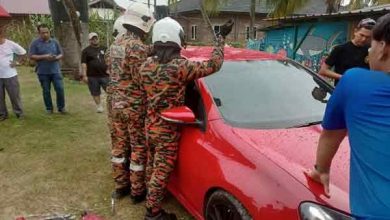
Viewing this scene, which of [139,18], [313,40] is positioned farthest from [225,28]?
[313,40]

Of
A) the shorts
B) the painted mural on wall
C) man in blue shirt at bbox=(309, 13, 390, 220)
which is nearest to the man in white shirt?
the shorts

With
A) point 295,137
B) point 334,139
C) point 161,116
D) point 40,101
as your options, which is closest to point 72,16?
point 40,101

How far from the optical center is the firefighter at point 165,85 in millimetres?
3137

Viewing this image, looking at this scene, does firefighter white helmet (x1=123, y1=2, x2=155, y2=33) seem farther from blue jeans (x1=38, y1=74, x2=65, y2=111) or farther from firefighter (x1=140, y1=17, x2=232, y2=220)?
blue jeans (x1=38, y1=74, x2=65, y2=111)

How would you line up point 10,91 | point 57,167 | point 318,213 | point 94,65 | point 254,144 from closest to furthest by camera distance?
1. point 318,213
2. point 254,144
3. point 57,167
4. point 10,91
5. point 94,65

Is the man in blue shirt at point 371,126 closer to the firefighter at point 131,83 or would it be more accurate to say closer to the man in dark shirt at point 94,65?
the firefighter at point 131,83

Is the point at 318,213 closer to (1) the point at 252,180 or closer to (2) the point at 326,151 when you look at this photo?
(2) the point at 326,151

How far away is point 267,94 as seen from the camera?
3.27 meters

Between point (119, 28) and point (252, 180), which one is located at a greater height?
point (119, 28)

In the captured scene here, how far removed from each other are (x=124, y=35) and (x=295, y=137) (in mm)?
1950

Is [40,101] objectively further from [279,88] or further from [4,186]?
[279,88]

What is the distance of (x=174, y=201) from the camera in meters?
3.96

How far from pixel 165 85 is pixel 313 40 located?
8564 mm

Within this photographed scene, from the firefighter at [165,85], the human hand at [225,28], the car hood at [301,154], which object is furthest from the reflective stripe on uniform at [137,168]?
the human hand at [225,28]
